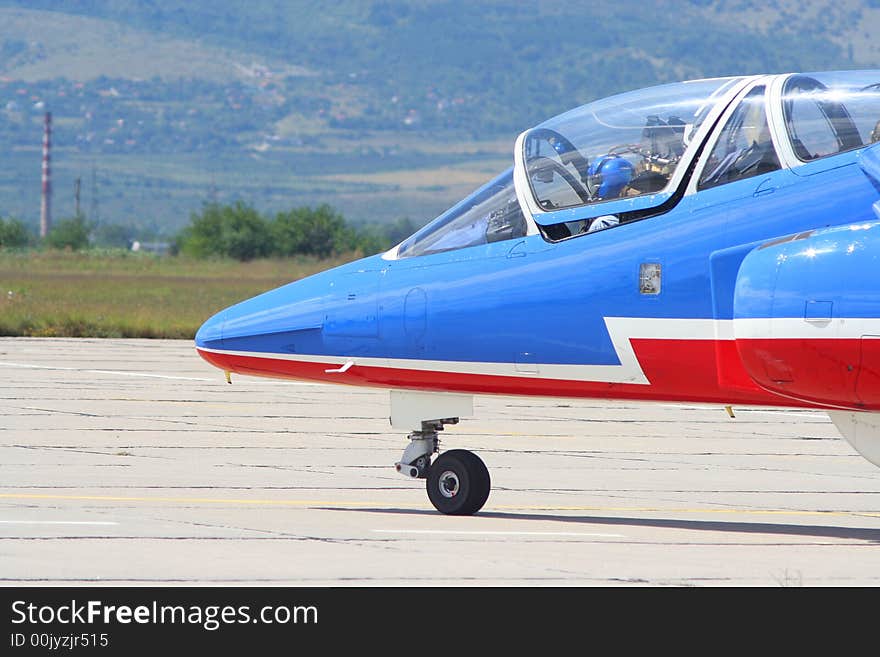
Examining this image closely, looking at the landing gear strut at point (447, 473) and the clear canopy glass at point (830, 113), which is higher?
the clear canopy glass at point (830, 113)

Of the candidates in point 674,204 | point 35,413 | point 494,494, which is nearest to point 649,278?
point 674,204

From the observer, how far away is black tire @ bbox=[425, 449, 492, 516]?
13837mm

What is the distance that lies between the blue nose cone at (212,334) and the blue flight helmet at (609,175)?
11.6ft

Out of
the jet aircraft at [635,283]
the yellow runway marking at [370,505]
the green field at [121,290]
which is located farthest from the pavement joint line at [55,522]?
the green field at [121,290]

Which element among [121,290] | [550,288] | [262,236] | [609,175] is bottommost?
[550,288]

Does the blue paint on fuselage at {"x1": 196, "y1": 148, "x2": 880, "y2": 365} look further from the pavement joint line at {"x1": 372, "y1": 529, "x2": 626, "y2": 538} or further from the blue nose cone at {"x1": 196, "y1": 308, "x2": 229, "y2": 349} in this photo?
the pavement joint line at {"x1": 372, "y1": 529, "x2": 626, "y2": 538}

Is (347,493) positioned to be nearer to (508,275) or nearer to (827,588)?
(508,275)

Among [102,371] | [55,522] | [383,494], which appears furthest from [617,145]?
[102,371]

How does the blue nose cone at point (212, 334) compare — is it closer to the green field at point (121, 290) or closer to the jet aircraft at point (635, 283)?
the jet aircraft at point (635, 283)

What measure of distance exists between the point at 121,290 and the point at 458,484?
58901 millimetres

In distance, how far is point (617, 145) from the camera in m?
12.8

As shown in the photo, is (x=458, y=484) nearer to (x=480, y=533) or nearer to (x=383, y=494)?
(x=480, y=533)

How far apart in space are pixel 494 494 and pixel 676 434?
624 cm

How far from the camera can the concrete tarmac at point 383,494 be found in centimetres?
1096
